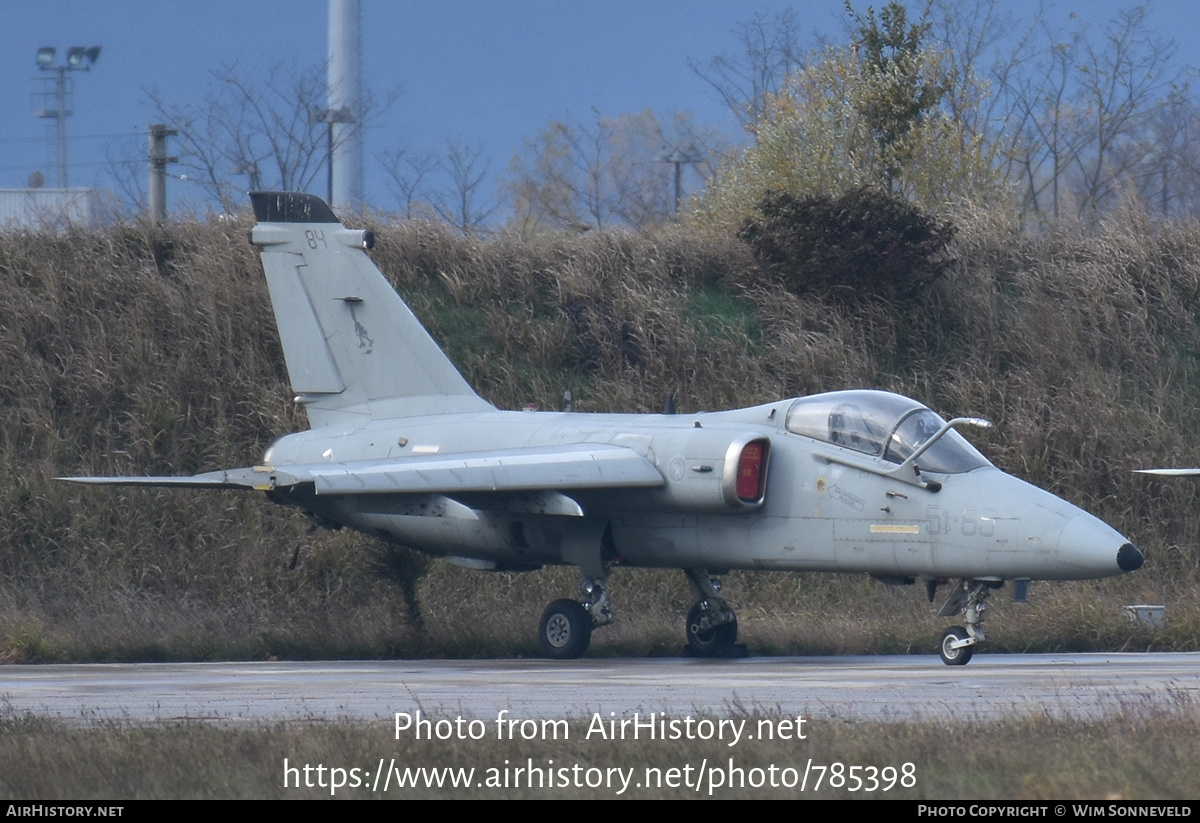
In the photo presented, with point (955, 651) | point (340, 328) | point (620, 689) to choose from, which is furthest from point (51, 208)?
point (955, 651)

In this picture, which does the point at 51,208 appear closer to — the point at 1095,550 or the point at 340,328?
Result: the point at 340,328

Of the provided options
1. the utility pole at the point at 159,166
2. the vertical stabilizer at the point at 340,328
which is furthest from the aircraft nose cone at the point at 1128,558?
the utility pole at the point at 159,166

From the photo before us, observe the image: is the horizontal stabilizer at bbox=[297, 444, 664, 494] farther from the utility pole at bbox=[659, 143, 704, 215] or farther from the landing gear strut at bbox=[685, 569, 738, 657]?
the utility pole at bbox=[659, 143, 704, 215]

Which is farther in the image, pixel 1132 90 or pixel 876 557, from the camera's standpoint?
pixel 1132 90

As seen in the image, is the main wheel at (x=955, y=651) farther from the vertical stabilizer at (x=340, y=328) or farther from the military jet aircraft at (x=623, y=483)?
the vertical stabilizer at (x=340, y=328)

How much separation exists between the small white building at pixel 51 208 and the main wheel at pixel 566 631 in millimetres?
14370

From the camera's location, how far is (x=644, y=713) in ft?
27.4

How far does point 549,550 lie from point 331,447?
290 cm


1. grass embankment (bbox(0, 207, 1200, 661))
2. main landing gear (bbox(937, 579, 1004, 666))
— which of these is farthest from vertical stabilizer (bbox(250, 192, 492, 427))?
main landing gear (bbox(937, 579, 1004, 666))

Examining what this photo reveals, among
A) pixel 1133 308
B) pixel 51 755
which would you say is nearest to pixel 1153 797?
pixel 51 755

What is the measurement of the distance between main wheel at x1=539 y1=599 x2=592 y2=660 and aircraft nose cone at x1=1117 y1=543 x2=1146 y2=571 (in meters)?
5.14

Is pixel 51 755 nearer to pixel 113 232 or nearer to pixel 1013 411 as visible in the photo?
pixel 1013 411

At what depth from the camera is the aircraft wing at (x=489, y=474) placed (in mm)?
13336

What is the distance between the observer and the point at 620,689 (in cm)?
1027
